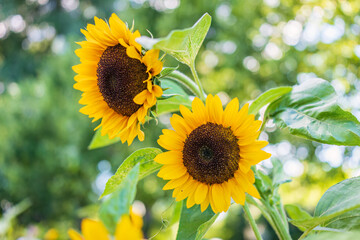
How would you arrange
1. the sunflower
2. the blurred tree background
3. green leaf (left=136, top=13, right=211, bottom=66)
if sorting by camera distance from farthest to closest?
the blurred tree background < green leaf (left=136, top=13, right=211, bottom=66) < the sunflower

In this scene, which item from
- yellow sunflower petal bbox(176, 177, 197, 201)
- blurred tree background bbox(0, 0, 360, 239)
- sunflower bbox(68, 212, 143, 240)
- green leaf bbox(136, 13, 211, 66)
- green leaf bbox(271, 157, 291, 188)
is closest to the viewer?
sunflower bbox(68, 212, 143, 240)

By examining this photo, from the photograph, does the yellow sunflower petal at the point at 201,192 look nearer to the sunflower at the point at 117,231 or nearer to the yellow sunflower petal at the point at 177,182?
the yellow sunflower petal at the point at 177,182

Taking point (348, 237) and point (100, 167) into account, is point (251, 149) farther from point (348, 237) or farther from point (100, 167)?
point (100, 167)

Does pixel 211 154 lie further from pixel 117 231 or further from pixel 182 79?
pixel 117 231

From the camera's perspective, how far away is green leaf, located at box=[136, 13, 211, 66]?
37 centimetres

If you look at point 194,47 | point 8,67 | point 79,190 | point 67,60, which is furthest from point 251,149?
point 8,67

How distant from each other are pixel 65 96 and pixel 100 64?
4.90 metres

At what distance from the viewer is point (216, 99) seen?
0.47 m

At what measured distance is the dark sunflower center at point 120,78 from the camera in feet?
1.61

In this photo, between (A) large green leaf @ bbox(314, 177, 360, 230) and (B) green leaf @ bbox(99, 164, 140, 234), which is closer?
(B) green leaf @ bbox(99, 164, 140, 234)

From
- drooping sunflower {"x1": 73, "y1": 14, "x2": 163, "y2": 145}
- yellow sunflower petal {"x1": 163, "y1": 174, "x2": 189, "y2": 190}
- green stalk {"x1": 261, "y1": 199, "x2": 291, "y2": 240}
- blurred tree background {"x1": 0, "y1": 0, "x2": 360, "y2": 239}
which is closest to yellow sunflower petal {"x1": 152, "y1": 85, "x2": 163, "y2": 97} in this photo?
drooping sunflower {"x1": 73, "y1": 14, "x2": 163, "y2": 145}

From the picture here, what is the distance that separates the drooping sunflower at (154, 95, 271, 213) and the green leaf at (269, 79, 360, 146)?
71 mm

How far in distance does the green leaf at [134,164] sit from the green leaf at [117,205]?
7.9 inches

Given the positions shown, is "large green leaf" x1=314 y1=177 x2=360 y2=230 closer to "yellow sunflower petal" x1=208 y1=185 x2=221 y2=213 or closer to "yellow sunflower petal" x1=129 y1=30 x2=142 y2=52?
"yellow sunflower petal" x1=208 y1=185 x2=221 y2=213
